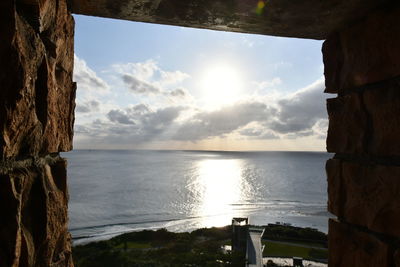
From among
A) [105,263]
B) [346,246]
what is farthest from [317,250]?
[346,246]

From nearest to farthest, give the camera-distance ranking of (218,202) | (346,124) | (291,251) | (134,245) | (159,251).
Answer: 1. (346,124)
2. (159,251)
3. (291,251)
4. (134,245)
5. (218,202)

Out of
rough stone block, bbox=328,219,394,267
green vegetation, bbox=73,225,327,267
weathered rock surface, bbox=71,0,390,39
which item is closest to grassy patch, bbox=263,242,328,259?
green vegetation, bbox=73,225,327,267

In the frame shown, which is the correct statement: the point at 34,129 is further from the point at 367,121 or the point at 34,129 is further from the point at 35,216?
the point at 367,121

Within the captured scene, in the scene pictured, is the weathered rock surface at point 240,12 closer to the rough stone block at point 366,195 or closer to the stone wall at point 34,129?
the stone wall at point 34,129

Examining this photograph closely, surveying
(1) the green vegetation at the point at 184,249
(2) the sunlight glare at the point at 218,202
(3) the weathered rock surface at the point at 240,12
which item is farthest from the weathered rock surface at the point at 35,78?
(2) the sunlight glare at the point at 218,202

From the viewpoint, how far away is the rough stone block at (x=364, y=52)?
1.78 meters

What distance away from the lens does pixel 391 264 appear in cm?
175

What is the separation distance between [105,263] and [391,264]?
26843 millimetres

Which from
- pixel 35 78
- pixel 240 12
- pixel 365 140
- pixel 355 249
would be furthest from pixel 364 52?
pixel 35 78

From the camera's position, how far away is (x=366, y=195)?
1.91 m

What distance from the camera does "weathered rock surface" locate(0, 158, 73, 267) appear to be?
117cm

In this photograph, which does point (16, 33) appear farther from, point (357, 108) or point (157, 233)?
point (157, 233)

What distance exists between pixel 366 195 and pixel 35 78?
191 centimetres

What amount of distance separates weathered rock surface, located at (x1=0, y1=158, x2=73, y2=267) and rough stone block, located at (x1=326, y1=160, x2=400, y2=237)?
1.77 meters
